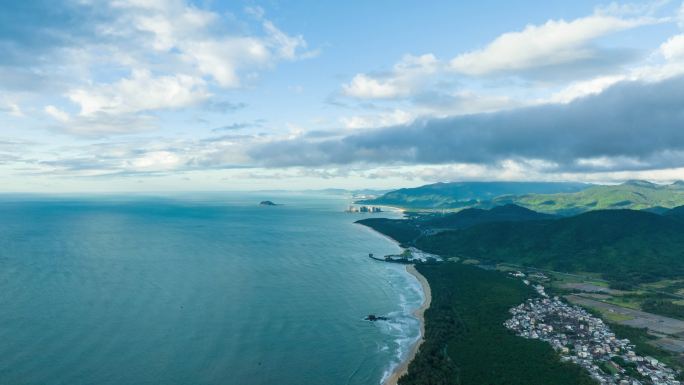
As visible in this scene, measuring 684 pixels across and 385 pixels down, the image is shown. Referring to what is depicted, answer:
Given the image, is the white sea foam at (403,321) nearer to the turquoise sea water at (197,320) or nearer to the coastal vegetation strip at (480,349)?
the turquoise sea water at (197,320)

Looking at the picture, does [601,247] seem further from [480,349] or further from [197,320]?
[197,320]

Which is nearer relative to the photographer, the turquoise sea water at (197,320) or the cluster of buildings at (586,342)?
the cluster of buildings at (586,342)

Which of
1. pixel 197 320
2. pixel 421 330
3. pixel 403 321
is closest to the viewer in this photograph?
pixel 421 330

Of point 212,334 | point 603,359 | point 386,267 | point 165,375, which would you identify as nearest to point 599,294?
point 603,359

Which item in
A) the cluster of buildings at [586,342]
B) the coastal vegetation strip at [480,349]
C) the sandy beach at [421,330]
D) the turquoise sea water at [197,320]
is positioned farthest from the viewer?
the sandy beach at [421,330]

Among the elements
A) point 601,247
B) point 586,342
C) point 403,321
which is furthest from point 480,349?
point 601,247

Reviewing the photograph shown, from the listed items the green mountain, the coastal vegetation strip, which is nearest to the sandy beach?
the coastal vegetation strip

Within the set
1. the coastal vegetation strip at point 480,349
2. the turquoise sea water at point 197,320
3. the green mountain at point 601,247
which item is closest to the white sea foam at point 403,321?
the turquoise sea water at point 197,320
